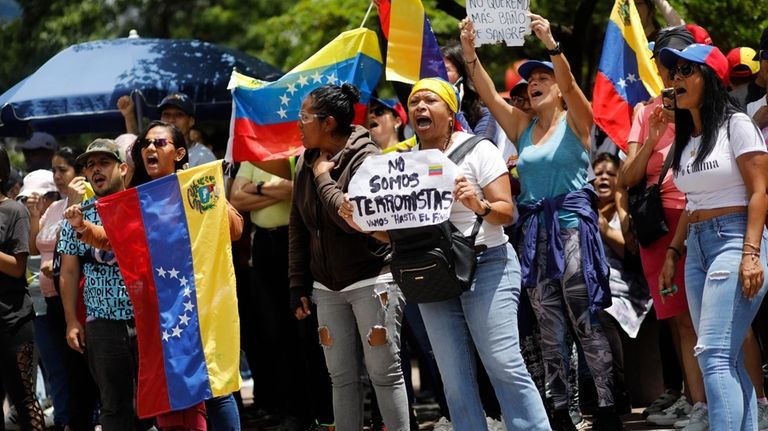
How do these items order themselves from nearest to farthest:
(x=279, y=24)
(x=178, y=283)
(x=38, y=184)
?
(x=178, y=283) → (x=38, y=184) → (x=279, y=24)

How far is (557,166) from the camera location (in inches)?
291

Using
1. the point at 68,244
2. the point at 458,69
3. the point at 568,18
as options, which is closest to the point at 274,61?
the point at 568,18

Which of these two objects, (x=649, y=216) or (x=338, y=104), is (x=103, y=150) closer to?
(x=338, y=104)

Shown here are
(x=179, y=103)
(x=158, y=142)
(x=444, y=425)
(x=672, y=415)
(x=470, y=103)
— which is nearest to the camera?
(x=158, y=142)

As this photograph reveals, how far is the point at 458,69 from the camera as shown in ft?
28.2

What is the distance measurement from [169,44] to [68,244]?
3.72 meters

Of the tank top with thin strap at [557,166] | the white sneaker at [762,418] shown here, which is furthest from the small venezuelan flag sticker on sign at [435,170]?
the white sneaker at [762,418]

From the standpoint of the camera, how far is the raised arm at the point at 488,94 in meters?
7.55

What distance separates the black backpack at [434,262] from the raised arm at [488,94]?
169 centimetres

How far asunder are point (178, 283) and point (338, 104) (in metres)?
1.38

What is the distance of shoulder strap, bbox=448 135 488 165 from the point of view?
6.32m

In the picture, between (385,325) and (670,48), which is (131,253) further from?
(670,48)

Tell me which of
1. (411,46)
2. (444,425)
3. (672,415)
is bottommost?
(672,415)

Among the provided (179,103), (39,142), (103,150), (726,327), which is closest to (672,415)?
(726,327)
